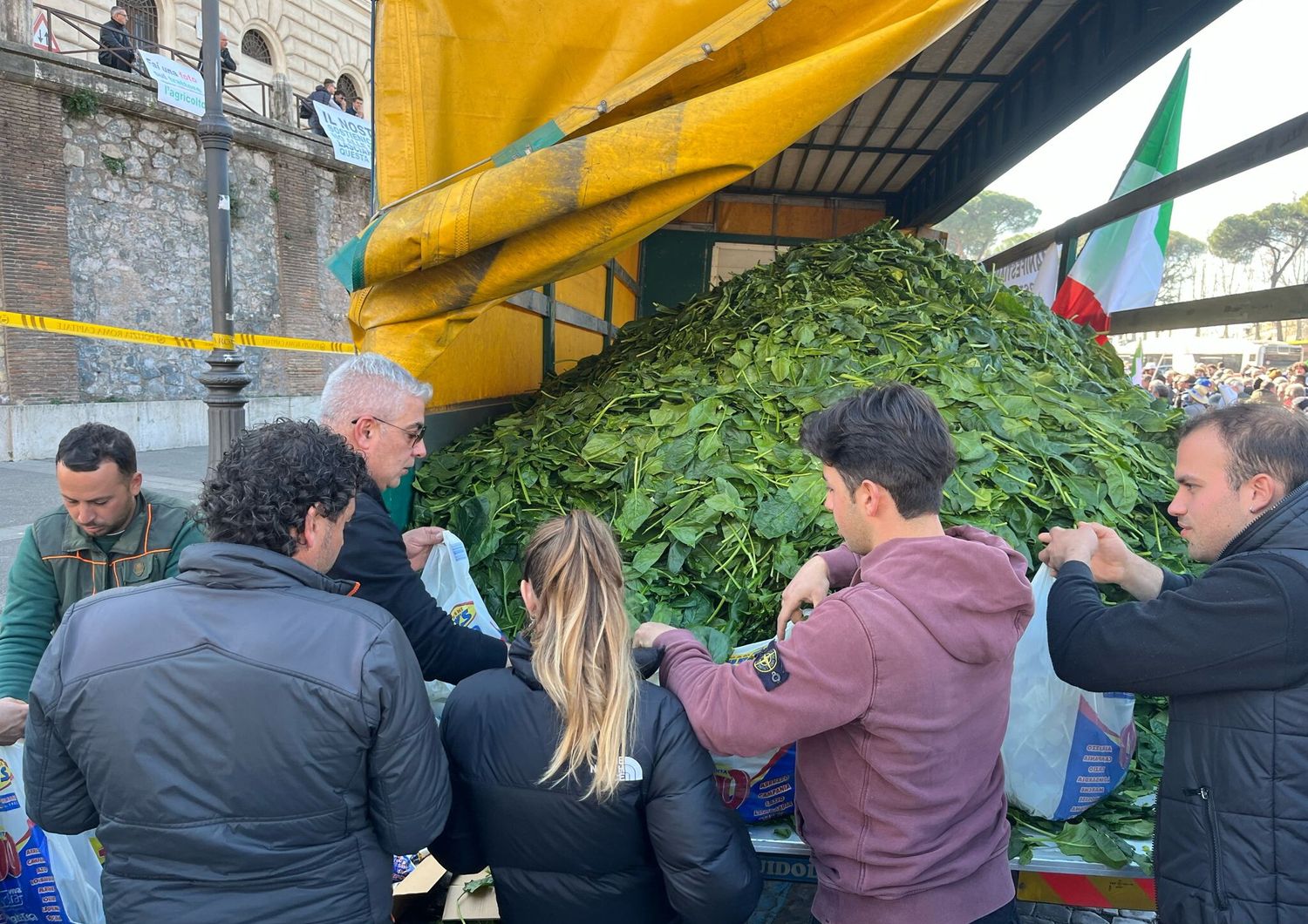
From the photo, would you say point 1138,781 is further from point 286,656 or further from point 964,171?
point 964,171

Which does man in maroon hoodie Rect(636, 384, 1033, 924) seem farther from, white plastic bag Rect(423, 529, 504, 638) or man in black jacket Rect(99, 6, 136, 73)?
man in black jacket Rect(99, 6, 136, 73)

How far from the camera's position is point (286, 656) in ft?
4.53

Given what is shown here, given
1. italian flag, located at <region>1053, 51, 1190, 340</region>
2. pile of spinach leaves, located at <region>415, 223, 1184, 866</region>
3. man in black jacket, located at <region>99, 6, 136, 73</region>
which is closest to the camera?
pile of spinach leaves, located at <region>415, 223, 1184, 866</region>

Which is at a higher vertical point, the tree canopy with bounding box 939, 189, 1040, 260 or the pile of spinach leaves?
the tree canopy with bounding box 939, 189, 1040, 260

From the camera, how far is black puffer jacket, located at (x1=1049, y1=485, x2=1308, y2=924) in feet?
4.87

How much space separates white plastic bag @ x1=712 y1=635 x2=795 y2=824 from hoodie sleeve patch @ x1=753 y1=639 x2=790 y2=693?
505 millimetres

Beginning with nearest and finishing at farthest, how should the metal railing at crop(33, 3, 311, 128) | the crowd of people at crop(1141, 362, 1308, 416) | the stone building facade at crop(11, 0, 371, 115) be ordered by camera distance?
1. the crowd of people at crop(1141, 362, 1308, 416)
2. the metal railing at crop(33, 3, 311, 128)
3. the stone building facade at crop(11, 0, 371, 115)

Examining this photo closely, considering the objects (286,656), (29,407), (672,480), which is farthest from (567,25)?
(29,407)

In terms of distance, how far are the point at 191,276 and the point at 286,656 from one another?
57.7 ft

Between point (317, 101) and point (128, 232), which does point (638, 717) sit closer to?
Answer: point (128, 232)

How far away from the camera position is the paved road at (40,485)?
735cm

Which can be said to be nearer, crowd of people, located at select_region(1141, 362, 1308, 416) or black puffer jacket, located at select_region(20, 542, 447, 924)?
black puffer jacket, located at select_region(20, 542, 447, 924)

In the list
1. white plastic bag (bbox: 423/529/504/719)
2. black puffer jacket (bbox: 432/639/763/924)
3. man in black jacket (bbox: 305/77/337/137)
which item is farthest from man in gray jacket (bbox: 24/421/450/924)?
man in black jacket (bbox: 305/77/337/137)

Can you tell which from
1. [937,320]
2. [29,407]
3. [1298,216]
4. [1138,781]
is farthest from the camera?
[1298,216]
